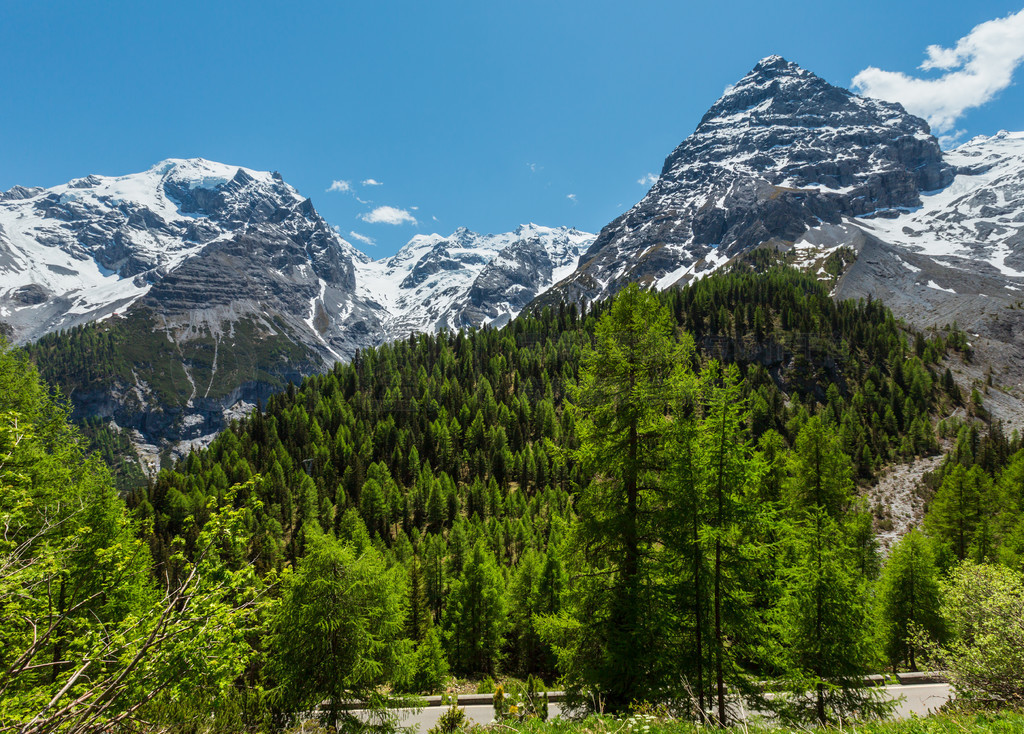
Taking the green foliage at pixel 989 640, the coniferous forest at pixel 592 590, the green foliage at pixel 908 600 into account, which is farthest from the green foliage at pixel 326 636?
the green foliage at pixel 908 600

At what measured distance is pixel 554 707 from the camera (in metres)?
23.6

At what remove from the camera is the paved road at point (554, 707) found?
846 inches

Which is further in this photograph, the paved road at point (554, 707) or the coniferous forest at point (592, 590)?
the paved road at point (554, 707)

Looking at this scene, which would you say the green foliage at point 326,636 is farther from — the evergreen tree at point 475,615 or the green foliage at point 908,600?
the green foliage at point 908,600

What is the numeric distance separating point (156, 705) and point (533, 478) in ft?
271

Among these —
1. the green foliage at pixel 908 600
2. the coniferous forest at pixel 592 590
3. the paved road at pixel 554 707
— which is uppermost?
the coniferous forest at pixel 592 590

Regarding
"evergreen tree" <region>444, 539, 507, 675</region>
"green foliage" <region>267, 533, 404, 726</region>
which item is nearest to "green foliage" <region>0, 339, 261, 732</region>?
"green foliage" <region>267, 533, 404, 726</region>

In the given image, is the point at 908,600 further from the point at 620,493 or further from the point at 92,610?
the point at 92,610

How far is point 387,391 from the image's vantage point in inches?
4604

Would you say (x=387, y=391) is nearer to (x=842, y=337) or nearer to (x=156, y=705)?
(x=156, y=705)

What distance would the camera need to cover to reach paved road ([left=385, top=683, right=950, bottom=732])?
2150 cm

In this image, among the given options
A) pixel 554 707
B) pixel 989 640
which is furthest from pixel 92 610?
pixel 989 640

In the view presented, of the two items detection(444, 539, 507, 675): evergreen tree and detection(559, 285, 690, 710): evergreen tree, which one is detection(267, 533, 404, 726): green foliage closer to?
detection(559, 285, 690, 710): evergreen tree

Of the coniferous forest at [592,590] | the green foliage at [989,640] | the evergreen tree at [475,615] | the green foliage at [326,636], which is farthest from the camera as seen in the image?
the evergreen tree at [475,615]
